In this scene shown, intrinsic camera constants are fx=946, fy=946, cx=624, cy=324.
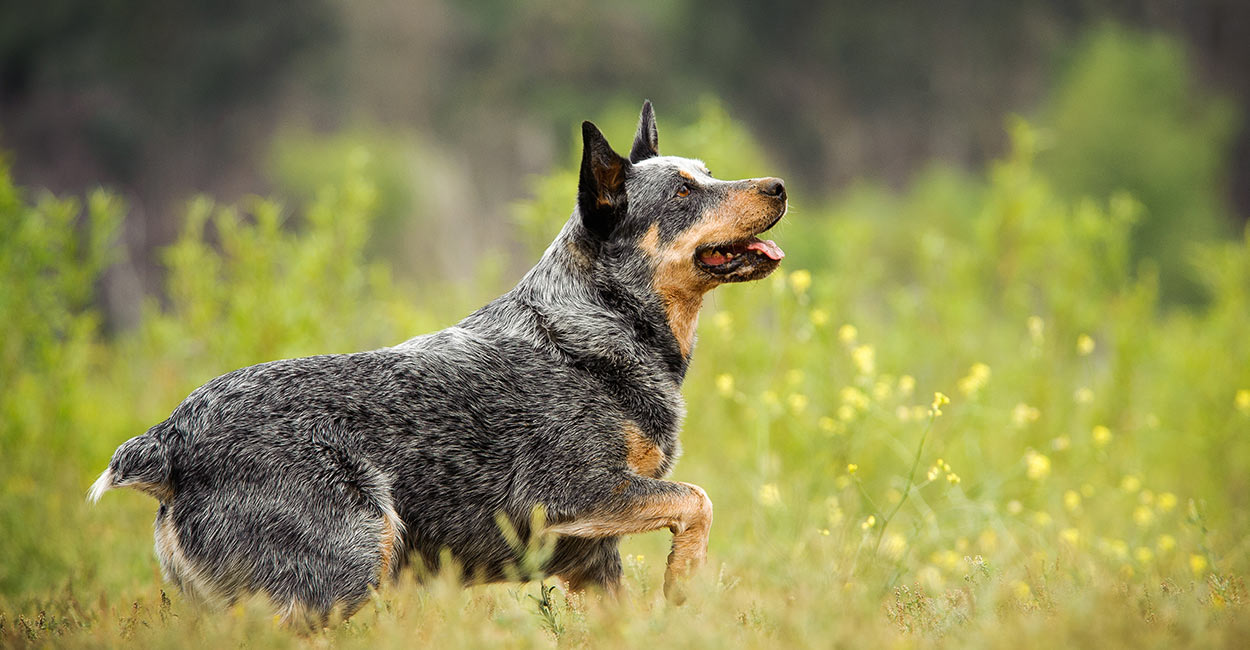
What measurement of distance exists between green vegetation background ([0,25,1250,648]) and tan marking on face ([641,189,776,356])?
51cm

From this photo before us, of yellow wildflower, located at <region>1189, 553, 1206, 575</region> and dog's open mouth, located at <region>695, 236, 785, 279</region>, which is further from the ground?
dog's open mouth, located at <region>695, 236, 785, 279</region>

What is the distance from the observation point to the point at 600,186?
395 centimetres

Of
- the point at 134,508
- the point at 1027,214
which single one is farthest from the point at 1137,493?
the point at 134,508

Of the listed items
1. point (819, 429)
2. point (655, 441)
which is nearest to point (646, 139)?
point (655, 441)

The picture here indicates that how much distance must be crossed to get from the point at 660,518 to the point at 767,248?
1.25 m

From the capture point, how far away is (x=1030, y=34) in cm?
2878

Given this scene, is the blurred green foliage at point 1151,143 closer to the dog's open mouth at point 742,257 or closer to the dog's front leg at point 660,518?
the dog's open mouth at point 742,257

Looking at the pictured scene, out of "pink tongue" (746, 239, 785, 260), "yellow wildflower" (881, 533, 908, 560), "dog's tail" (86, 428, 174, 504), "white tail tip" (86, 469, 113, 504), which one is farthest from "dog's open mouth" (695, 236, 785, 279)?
"white tail tip" (86, 469, 113, 504)

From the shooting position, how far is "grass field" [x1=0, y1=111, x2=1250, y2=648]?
400 centimetres

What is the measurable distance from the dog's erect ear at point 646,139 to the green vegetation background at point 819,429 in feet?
2.44

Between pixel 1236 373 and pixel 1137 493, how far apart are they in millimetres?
1121

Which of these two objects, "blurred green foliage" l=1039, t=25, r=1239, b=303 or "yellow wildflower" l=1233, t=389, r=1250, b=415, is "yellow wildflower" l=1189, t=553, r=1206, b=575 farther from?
"blurred green foliage" l=1039, t=25, r=1239, b=303

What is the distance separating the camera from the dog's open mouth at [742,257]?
13.0ft

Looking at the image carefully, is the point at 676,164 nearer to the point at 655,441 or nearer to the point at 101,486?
the point at 655,441
